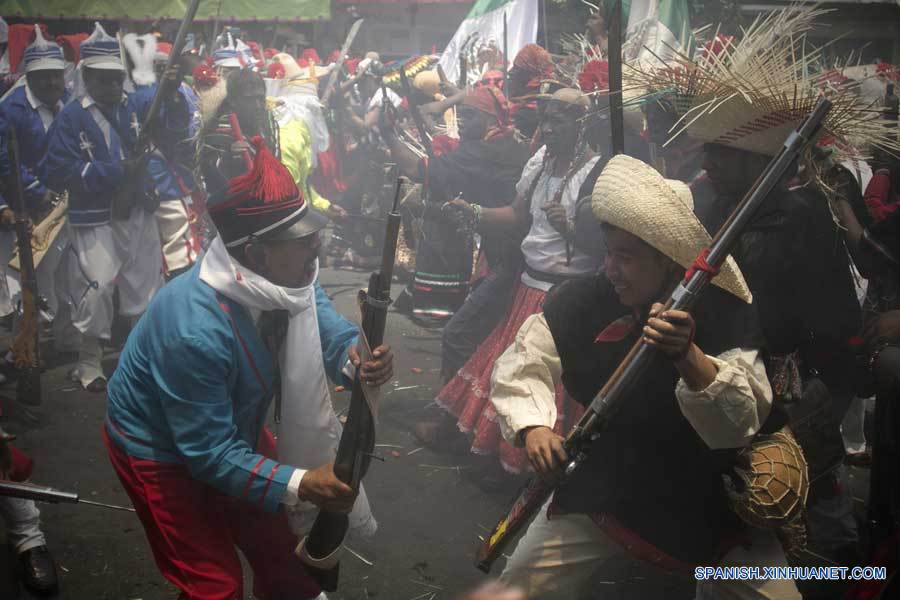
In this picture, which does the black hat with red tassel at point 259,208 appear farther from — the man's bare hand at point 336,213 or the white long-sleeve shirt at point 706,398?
the man's bare hand at point 336,213

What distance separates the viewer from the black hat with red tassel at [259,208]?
2.78m

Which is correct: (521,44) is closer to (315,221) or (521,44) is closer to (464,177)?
(464,177)

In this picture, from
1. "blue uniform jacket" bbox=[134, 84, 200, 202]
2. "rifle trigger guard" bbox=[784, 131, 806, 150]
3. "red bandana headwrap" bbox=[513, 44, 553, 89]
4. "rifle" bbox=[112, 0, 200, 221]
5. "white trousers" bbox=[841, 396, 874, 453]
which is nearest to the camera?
"rifle trigger guard" bbox=[784, 131, 806, 150]

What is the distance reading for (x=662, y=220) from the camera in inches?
96.1

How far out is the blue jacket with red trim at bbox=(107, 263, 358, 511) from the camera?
265 centimetres

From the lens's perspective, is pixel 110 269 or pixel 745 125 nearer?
pixel 745 125

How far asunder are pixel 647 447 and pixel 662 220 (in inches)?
31.8

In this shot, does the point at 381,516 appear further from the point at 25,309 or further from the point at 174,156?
the point at 174,156

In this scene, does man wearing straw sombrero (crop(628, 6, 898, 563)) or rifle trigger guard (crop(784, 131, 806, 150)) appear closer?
rifle trigger guard (crop(784, 131, 806, 150))

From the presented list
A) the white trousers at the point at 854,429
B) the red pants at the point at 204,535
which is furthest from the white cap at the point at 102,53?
the white trousers at the point at 854,429

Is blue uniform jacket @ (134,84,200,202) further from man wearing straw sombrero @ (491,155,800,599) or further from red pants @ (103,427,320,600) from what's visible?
man wearing straw sombrero @ (491,155,800,599)

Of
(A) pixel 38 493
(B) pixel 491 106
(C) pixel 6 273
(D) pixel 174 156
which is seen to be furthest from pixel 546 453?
(C) pixel 6 273

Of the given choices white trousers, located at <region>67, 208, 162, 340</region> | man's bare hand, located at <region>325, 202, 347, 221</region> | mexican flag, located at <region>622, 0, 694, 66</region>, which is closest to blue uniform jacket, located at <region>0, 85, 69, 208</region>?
white trousers, located at <region>67, 208, 162, 340</region>

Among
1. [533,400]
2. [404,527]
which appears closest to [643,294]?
[533,400]
